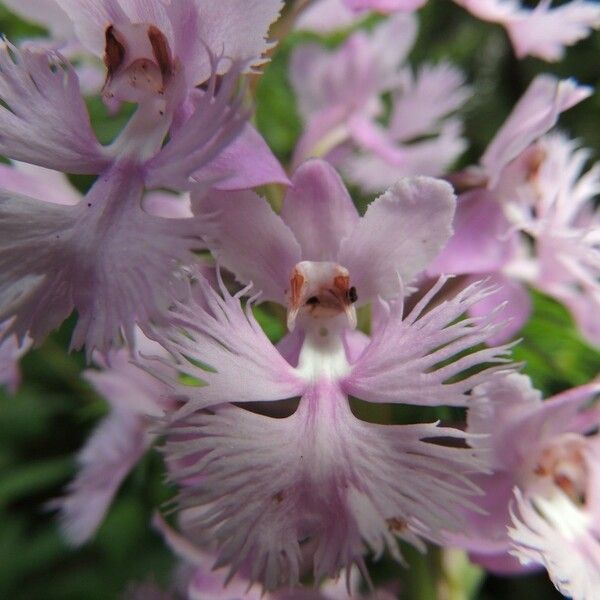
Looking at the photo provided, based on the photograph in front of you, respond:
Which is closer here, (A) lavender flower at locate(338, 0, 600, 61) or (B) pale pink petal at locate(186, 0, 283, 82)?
(B) pale pink petal at locate(186, 0, 283, 82)

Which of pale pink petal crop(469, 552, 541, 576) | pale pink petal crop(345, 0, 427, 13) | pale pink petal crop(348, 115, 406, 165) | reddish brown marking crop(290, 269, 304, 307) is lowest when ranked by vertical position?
pale pink petal crop(469, 552, 541, 576)

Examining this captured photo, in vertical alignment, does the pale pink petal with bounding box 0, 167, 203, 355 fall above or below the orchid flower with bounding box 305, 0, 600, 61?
below

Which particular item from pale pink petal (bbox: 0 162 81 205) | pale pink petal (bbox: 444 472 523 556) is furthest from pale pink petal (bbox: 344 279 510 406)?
pale pink petal (bbox: 0 162 81 205)

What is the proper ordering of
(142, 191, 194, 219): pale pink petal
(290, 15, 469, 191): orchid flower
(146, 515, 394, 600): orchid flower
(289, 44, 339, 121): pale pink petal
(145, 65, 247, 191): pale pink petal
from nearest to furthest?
(145, 65, 247, 191): pale pink petal
(146, 515, 394, 600): orchid flower
(142, 191, 194, 219): pale pink petal
(290, 15, 469, 191): orchid flower
(289, 44, 339, 121): pale pink petal

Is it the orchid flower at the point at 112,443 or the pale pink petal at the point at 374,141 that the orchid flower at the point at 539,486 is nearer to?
the orchid flower at the point at 112,443

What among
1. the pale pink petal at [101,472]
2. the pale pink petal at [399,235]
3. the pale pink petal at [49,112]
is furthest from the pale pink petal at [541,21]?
the pale pink petal at [101,472]

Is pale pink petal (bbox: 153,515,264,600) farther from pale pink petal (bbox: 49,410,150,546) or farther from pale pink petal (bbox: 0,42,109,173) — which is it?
pale pink petal (bbox: 0,42,109,173)

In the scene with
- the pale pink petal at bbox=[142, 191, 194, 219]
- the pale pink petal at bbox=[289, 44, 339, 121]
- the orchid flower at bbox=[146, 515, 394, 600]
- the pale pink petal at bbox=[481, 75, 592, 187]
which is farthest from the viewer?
the pale pink petal at bbox=[289, 44, 339, 121]
